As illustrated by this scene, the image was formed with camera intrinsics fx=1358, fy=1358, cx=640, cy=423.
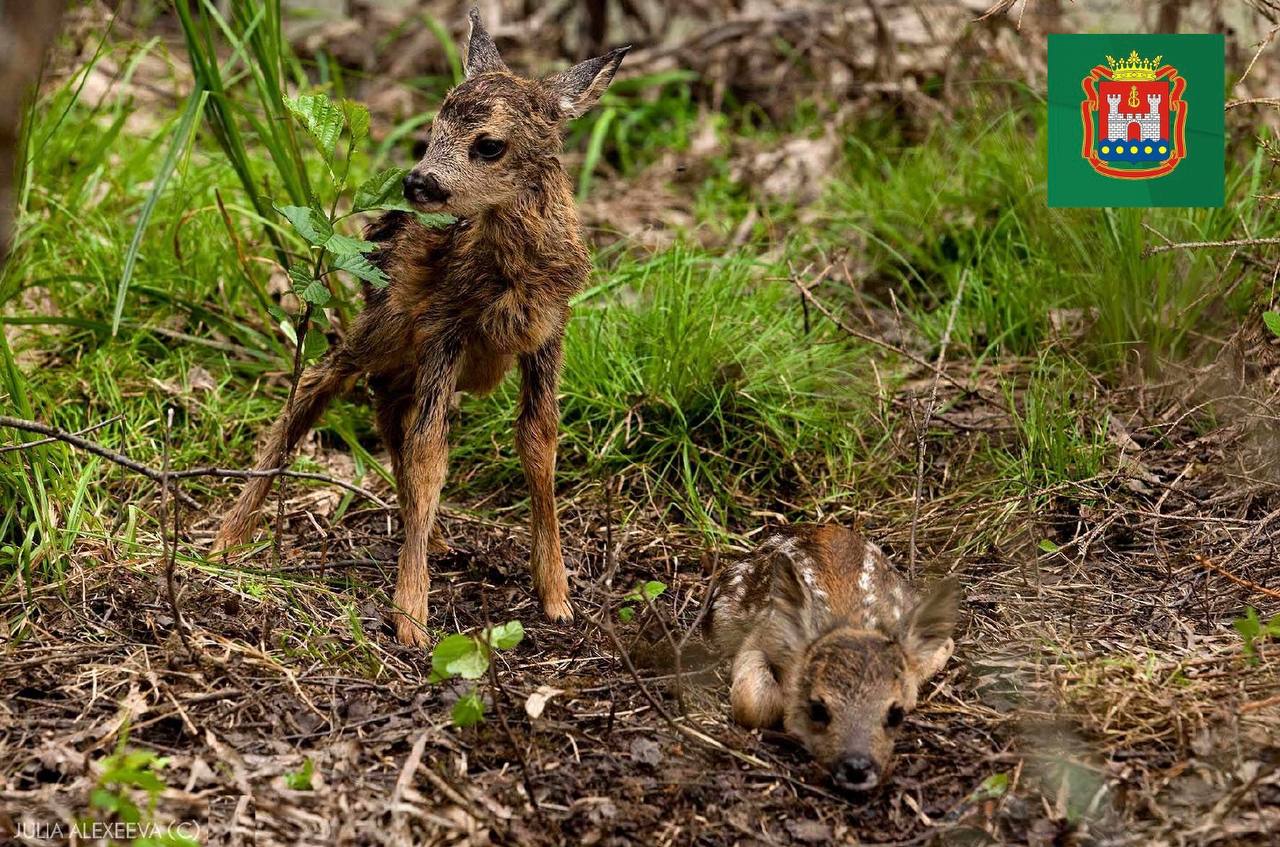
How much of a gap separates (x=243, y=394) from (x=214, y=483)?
535 millimetres

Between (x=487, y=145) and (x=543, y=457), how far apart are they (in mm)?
1060

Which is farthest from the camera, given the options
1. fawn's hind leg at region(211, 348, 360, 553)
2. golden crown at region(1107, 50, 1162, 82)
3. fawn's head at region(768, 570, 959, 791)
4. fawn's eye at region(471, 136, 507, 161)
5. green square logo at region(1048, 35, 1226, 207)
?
golden crown at region(1107, 50, 1162, 82)

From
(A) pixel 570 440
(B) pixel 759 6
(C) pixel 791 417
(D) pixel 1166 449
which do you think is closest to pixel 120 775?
(A) pixel 570 440

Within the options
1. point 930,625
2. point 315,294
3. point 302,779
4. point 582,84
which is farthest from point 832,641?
point 582,84

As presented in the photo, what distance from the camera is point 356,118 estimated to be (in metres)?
3.88

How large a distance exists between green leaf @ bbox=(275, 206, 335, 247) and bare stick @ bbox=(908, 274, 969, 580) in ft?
7.01

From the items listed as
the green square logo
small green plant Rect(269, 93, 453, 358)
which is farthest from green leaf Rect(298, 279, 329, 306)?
the green square logo

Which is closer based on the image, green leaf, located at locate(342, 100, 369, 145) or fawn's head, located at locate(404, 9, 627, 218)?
green leaf, located at locate(342, 100, 369, 145)

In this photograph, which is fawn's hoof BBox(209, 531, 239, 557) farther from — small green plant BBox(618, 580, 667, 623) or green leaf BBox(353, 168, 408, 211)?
green leaf BBox(353, 168, 408, 211)

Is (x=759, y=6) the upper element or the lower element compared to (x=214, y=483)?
upper

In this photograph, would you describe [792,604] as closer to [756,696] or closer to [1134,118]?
[756,696]

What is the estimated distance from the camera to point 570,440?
5.52m

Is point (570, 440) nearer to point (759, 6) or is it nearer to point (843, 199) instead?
point (843, 199)

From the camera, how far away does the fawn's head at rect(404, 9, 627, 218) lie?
4055mm
